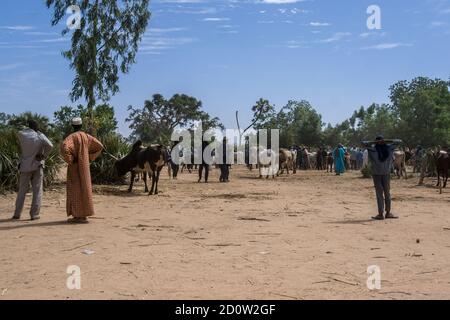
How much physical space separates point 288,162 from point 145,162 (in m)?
16.5

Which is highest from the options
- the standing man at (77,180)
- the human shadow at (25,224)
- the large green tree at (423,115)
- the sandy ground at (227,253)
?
the large green tree at (423,115)

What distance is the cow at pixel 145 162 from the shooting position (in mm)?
15562

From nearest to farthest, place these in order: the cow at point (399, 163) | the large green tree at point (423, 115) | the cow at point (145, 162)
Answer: the cow at point (145, 162), the cow at point (399, 163), the large green tree at point (423, 115)

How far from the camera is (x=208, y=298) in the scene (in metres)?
4.94

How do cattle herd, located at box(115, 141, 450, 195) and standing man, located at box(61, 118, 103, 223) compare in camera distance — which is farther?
cattle herd, located at box(115, 141, 450, 195)

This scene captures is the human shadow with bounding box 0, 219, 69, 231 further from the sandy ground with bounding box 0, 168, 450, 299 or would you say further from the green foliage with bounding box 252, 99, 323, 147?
the green foliage with bounding box 252, 99, 323, 147

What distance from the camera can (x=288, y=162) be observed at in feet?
102

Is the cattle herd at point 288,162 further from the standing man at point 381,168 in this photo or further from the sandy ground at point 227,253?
the standing man at point 381,168

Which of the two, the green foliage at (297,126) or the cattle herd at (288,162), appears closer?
the cattle herd at (288,162)

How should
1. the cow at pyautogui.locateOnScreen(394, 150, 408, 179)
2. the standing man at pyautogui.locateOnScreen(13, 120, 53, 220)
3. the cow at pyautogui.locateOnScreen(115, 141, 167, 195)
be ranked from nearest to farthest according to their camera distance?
1. the standing man at pyautogui.locateOnScreen(13, 120, 53, 220)
2. the cow at pyautogui.locateOnScreen(115, 141, 167, 195)
3. the cow at pyautogui.locateOnScreen(394, 150, 408, 179)

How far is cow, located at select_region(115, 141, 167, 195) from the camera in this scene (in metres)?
15.6

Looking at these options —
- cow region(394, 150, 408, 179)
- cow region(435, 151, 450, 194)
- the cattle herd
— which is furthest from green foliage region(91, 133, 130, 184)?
cow region(394, 150, 408, 179)

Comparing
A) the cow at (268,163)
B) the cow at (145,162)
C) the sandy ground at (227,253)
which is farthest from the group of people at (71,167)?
the cow at (268,163)
